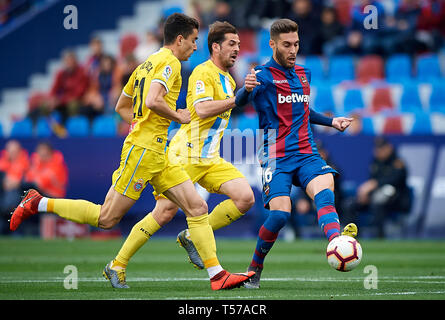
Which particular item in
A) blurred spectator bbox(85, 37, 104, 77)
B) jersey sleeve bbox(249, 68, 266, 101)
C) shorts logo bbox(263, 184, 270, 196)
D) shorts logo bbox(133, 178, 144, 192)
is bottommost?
shorts logo bbox(263, 184, 270, 196)

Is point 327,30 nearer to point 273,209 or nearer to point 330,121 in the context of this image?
point 330,121

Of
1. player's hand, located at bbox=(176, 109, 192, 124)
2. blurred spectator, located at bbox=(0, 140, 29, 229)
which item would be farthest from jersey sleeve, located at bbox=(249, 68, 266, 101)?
blurred spectator, located at bbox=(0, 140, 29, 229)

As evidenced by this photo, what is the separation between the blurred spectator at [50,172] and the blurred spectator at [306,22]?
6.20m

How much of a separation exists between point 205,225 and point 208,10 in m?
12.9

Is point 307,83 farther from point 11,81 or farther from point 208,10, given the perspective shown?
point 11,81

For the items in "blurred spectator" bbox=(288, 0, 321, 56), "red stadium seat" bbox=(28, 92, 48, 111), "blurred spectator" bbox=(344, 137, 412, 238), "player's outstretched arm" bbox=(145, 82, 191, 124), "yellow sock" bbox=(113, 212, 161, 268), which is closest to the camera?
"player's outstretched arm" bbox=(145, 82, 191, 124)

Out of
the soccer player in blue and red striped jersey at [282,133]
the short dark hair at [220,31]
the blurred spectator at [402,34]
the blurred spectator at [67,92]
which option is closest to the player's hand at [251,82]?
the soccer player in blue and red striped jersey at [282,133]

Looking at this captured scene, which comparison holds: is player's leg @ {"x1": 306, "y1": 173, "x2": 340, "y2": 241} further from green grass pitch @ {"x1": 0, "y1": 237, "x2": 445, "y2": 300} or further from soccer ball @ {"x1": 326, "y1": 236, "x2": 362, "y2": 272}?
green grass pitch @ {"x1": 0, "y1": 237, "x2": 445, "y2": 300}

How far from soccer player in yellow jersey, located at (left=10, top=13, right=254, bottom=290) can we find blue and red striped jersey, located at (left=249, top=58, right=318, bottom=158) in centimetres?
80

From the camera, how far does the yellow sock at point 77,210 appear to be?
23.9 feet

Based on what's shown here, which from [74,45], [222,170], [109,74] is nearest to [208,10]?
[109,74]

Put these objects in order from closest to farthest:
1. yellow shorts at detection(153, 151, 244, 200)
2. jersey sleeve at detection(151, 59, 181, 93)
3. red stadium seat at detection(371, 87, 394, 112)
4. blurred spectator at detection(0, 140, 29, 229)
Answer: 1. jersey sleeve at detection(151, 59, 181, 93)
2. yellow shorts at detection(153, 151, 244, 200)
3. blurred spectator at detection(0, 140, 29, 229)
4. red stadium seat at detection(371, 87, 394, 112)

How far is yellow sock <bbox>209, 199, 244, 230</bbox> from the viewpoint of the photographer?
27.7 feet

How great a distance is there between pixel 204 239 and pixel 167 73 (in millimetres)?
1541
